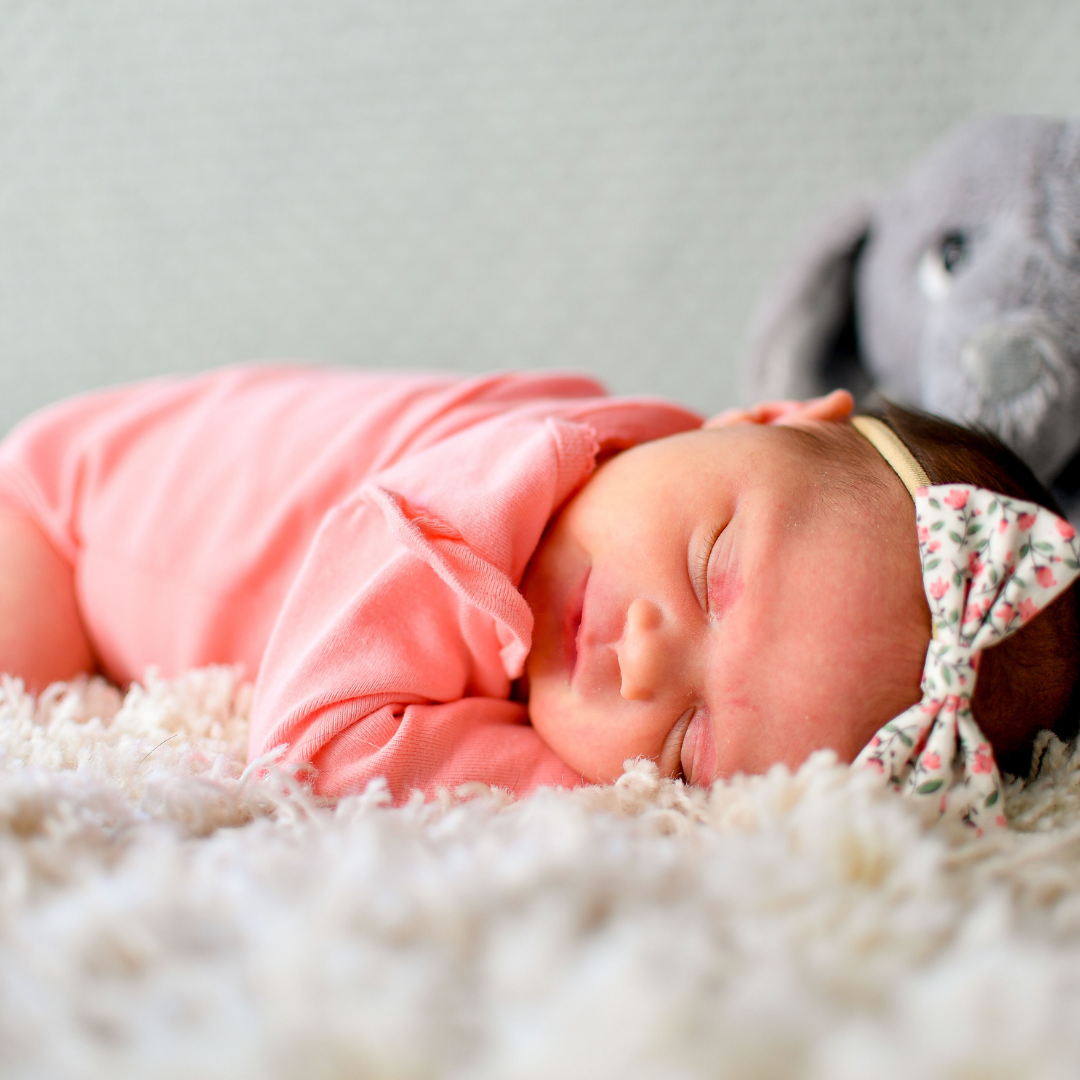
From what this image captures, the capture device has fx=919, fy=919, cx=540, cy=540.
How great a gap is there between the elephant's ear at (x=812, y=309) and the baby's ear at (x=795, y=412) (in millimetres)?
355

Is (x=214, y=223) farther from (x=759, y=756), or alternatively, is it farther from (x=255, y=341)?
(x=759, y=756)

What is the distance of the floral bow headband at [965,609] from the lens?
2.23 ft

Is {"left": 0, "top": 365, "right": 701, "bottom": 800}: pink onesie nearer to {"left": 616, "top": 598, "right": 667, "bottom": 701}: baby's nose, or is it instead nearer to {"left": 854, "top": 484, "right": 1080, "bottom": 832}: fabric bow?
{"left": 616, "top": 598, "right": 667, "bottom": 701}: baby's nose

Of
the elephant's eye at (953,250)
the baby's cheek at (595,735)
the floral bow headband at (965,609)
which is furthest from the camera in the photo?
the elephant's eye at (953,250)

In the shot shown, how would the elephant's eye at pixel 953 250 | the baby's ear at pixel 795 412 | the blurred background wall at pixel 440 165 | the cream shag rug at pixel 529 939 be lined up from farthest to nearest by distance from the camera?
the blurred background wall at pixel 440 165 < the elephant's eye at pixel 953 250 < the baby's ear at pixel 795 412 < the cream shag rug at pixel 529 939

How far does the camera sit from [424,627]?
0.85m

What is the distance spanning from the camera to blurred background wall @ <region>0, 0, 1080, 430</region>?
1.51 meters

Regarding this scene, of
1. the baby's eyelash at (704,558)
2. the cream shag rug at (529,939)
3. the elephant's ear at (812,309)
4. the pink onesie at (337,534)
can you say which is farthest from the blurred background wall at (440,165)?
the cream shag rug at (529,939)

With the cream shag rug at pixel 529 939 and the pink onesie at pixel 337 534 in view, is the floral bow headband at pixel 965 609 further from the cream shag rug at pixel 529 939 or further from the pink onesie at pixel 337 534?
the pink onesie at pixel 337 534

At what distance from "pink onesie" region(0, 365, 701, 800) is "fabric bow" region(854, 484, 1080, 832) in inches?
11.6

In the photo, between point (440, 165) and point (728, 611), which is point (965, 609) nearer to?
point (728, 611)

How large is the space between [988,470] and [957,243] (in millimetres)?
491

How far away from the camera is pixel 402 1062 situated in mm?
372

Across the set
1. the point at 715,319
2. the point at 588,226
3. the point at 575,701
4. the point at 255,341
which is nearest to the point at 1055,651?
the point at 575,701
